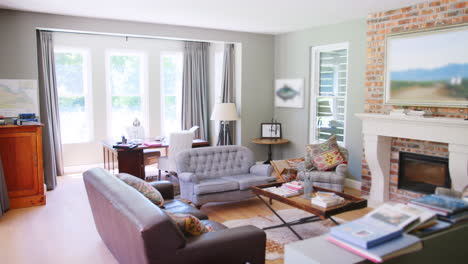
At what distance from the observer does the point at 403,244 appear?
1.37m

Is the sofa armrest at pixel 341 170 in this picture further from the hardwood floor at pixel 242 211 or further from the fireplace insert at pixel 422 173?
the fireplace insert at pixel 422 173

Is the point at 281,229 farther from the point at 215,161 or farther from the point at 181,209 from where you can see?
the point at 215,161

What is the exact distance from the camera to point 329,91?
21.2ft

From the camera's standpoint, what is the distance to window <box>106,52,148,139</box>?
758 centimetres

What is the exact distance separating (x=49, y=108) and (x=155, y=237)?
15.8ft

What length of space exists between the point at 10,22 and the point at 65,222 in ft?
9.38

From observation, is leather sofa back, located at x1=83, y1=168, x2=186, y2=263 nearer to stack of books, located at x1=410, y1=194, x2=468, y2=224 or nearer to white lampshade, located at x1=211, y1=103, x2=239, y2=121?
stack of books, located at x1=410, y1=194, x2=468, y2=224

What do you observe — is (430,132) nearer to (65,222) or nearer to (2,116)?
(65,222)

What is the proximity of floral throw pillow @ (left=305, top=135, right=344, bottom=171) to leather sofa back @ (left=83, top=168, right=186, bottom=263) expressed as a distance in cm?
314

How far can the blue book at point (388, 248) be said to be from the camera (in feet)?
4.33

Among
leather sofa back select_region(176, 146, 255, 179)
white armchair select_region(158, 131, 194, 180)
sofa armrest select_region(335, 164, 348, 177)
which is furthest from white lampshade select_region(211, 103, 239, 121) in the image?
sofa armrest select_region(335, 164, 348, 177)

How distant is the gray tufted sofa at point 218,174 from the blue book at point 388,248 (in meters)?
3.37

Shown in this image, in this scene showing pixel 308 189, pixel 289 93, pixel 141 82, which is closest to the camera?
pixel 308 189

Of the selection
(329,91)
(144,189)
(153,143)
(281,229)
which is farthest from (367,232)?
(329,91)
